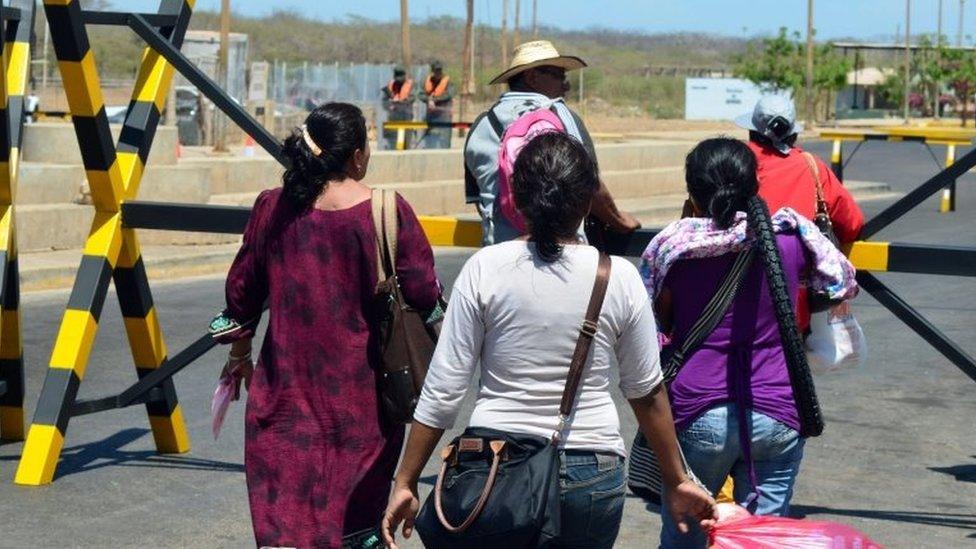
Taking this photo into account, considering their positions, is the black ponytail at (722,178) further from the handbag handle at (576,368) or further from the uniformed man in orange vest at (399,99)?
the uniformed man in orange vest at (399,99)

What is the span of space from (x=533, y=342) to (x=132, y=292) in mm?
3686

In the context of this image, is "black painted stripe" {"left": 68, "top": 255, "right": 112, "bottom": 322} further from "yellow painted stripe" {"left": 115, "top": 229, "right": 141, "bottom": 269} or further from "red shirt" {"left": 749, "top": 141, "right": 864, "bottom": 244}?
"red shirt" {"left": 749, "top": 141, "right": 864, "bottom": 244}

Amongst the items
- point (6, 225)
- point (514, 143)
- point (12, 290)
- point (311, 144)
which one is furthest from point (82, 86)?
point (311, 144)

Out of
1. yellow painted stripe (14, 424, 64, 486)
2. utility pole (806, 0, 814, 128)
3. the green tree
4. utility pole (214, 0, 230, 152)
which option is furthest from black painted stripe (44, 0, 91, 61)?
the green tree

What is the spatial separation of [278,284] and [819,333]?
1.62 m

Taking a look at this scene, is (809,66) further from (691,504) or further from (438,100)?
(691,504)

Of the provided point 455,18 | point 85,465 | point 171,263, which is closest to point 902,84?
point 171,263

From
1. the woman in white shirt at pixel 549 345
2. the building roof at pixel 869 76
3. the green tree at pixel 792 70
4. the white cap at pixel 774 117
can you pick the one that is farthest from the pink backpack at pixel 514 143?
the building roof at pixel 869 76

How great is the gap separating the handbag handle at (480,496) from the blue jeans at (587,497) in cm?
16

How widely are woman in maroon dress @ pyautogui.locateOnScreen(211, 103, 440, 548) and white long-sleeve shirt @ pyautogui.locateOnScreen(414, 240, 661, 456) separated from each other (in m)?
0.53

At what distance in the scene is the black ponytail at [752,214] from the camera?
432cm

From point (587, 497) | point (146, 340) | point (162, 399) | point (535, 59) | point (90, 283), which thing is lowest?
point (162, 399)

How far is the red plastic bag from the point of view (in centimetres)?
385

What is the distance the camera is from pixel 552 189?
3.62m
